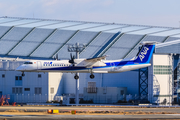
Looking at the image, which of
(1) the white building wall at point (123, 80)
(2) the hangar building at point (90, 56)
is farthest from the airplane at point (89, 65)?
(1) the white building wall at point (123, 80)

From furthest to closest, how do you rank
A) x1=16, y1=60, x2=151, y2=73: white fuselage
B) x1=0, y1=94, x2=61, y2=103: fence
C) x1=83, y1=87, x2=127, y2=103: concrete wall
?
1. x1=83, y1=87, x2=127, y2=103: concrete wall
2. x1=0, y1=94, x2=61, y2=103: fence
3. x1=16, y1=60, x2=151, y2=73: white fuselage

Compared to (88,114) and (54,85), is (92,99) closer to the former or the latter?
(54,85)

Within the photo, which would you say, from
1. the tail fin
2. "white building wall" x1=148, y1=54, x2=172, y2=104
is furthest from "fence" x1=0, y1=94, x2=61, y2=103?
the tail fin

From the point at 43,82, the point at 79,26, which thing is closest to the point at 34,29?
the point at 79,26

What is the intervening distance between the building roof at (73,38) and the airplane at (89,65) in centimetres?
2735

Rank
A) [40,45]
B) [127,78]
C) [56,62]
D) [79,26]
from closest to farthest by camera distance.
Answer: [56,62]
[127,78]
[40,45]
[79,26]

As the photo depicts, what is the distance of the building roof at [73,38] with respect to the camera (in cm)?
10494

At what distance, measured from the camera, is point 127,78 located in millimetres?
99125

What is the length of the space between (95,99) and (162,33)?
111 ft

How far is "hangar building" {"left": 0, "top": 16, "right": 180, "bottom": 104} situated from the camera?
9206 centimetres

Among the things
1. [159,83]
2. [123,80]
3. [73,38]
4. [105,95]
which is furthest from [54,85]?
[159,83]

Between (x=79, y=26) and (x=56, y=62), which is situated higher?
(x=79, y=26)

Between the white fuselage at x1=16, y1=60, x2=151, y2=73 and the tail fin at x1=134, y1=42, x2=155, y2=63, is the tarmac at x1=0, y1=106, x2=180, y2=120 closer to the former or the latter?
the white fuselage at x1=16, y1=60, x2=151, y2=73

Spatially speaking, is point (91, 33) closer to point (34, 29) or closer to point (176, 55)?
point (34, 29)
